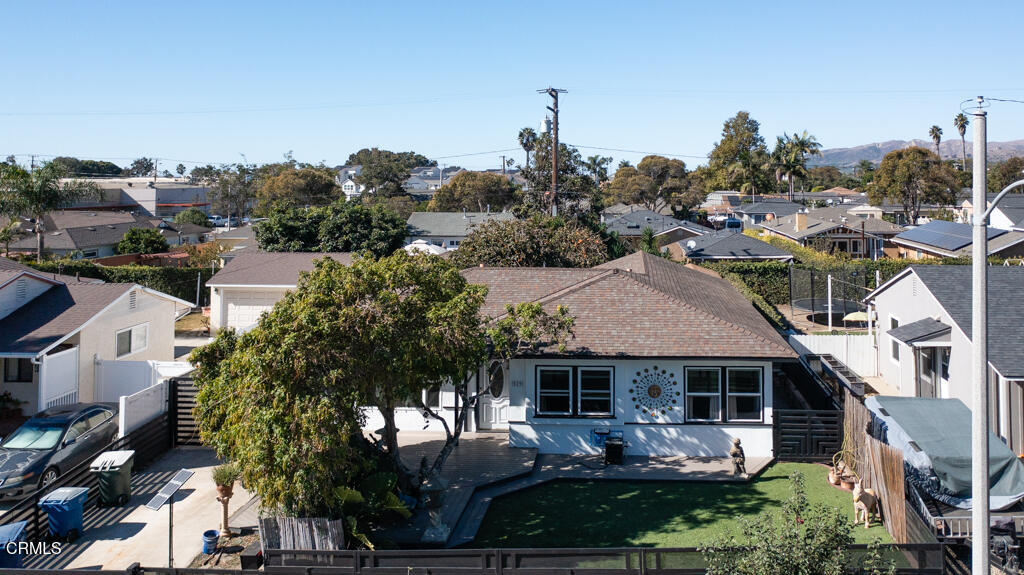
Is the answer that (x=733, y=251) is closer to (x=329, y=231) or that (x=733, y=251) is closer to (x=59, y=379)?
(x=329, y=231)

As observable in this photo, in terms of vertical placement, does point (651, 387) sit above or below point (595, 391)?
above

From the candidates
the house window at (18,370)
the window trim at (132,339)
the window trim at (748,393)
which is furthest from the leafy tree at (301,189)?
the window trim at (748,393)

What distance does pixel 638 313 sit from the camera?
19594 millimetres

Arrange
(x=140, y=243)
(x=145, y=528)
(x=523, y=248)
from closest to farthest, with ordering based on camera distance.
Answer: (x=145, y=528) < (x=523, y=248) < (x=140, y=243)

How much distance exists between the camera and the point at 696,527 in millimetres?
14227

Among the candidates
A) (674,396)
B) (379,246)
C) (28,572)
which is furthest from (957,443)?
(379,246)

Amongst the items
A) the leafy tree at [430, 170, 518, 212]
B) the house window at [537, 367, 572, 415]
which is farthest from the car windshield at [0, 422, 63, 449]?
the leafy tree at [430, 170, 518, 212]

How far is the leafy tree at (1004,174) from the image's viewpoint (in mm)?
92312

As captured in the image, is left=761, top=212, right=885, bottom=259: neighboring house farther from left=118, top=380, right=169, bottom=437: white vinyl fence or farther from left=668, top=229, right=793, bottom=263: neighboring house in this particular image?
left=118, top=380, right=169, bottom=437: white vinyl fence

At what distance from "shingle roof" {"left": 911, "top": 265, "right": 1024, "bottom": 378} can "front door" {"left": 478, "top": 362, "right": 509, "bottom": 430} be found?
10.7 meters

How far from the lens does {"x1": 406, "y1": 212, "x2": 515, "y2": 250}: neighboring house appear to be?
66.4 meters

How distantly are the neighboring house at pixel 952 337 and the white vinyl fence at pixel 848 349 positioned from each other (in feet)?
4.18

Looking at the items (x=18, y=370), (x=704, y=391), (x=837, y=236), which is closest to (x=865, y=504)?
(x=704, y=391)

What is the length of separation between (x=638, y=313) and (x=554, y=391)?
9.51 ft
